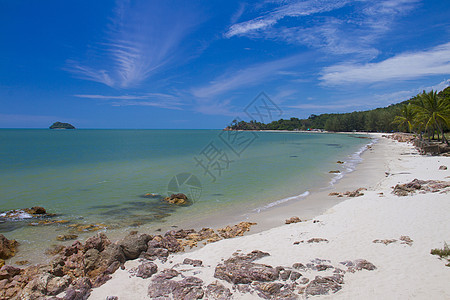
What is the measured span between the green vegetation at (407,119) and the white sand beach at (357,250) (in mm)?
16037

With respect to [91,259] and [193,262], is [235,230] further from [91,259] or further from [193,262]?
[91,259]

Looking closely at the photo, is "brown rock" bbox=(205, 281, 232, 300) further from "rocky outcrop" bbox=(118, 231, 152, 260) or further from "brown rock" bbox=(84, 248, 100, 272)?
"brown rock" bbox=(84, 248, 100, 272)

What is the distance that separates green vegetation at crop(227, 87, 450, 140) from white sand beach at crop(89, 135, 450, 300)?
16037mm

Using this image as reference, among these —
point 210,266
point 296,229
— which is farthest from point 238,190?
point 210,266

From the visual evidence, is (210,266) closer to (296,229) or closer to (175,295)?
(175,295)

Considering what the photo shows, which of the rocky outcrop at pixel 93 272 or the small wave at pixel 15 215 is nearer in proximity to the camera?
the rocky outcrop at pixel 93 272

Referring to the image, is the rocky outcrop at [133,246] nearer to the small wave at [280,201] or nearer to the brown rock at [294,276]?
the brown rock at [294,276]

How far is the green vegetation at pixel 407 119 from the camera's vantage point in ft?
107

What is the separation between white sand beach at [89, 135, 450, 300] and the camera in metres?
5.19

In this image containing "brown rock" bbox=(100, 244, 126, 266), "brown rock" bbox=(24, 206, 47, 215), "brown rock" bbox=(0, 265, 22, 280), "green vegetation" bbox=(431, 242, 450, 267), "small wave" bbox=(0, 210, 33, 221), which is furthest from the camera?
"brown rock" bbox=(24, 206, 47, 215)

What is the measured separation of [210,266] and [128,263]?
7.80 ft

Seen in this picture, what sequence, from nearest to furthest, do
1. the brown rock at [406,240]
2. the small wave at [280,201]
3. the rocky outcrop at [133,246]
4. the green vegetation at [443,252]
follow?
the green vegetation at [443,252] < the brown rock at [406,240] < the rocky outcrop at [133,246] < the small wave at [280,201]

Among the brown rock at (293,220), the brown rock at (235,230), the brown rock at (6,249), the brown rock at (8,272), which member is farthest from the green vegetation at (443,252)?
the brown rock at (6,249)

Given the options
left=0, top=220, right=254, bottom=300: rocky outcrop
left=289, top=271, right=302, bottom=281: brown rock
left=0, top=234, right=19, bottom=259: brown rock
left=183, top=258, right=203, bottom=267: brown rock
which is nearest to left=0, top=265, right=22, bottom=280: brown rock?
left=0, top=220, right=254, bottom=300: rocky outcrop
